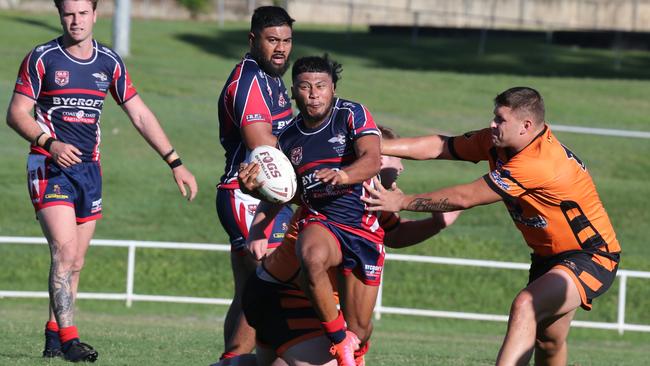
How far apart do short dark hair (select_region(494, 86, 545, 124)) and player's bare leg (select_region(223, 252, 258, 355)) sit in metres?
2.07

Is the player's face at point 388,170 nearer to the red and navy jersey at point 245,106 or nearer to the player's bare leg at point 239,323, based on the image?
the red and navy jersey at point 245,106

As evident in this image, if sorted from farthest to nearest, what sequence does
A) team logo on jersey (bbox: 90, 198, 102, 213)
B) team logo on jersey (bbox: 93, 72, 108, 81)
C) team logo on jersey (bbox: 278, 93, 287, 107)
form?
team logo on jersey (bbox: 90, 198, 102, 213) → team logo on jersey (bbox: 93, 72, 108, 81) → team logo on jersey (bbox: 278, 93, 287, 107)

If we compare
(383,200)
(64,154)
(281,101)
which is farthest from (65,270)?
(383,200)

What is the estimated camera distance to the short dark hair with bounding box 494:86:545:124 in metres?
7.26

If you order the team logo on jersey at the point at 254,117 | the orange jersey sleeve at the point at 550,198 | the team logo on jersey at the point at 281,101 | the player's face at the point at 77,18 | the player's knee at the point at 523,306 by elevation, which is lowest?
the player's knee at the point at 523,306

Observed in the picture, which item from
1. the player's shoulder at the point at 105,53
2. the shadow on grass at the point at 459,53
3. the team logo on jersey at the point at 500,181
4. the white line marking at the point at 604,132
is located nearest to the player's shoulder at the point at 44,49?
the player's shoulder at the point at 105,53

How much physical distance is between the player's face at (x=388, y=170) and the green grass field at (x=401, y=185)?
90.4 inches

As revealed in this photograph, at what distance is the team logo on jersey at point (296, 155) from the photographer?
23.9 feet

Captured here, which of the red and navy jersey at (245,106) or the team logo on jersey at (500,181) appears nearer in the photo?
the team logo on jersey at (500,181)

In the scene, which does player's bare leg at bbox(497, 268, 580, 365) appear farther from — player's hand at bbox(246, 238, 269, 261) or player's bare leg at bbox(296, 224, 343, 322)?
player's hand at bbox(246, 238, 269, 261)

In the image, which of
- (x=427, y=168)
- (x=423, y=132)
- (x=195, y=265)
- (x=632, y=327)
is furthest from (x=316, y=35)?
(x=632, y=327)

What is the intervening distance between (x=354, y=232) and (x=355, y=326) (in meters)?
0.59

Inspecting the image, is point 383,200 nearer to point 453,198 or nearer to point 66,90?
point 453,198

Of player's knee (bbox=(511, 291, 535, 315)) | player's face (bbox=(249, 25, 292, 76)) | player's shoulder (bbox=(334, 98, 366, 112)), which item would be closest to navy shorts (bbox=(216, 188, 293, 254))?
player's face (bbox=(249, 25, 292, 76))
